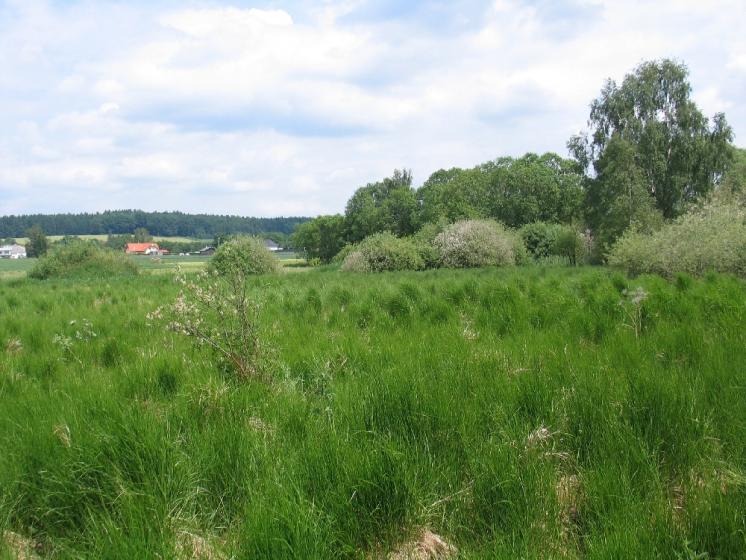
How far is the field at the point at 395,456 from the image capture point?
187cm

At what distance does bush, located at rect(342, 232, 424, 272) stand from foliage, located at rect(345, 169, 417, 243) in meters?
32.2

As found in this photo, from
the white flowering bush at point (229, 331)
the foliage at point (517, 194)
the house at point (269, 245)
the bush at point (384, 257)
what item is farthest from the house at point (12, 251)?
→ the white flowering bush at point (229, 331)

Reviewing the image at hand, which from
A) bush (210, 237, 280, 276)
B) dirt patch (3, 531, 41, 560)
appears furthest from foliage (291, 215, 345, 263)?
dirt patch (3, 531, 41, 560)

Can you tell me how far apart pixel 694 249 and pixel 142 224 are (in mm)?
136158

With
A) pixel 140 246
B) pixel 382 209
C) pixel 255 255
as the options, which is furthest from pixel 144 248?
pixel 255 255

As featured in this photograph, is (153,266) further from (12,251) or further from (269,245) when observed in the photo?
(12,251)

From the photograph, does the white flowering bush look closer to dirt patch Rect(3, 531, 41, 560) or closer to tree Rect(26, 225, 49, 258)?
dirt patch Rect(3, 531, 41, 560)

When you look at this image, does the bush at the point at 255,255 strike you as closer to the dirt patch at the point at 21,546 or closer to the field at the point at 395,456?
the field at the point at 395,456

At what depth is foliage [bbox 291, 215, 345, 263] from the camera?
88.0m

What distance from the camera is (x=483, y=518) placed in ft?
6.74

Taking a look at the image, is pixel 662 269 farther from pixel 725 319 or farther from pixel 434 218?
pixel 434 218

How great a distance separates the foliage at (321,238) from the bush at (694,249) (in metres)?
64.8

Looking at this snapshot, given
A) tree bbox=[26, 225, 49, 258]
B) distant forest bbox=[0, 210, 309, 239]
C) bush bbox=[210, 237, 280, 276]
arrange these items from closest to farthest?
bush bbox=[210, 237, 280, 276] < tree bbox=[26, 225, 49, 258] < distant forest bbox=[0, 210, 309, 239]

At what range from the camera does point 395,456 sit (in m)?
2.22
